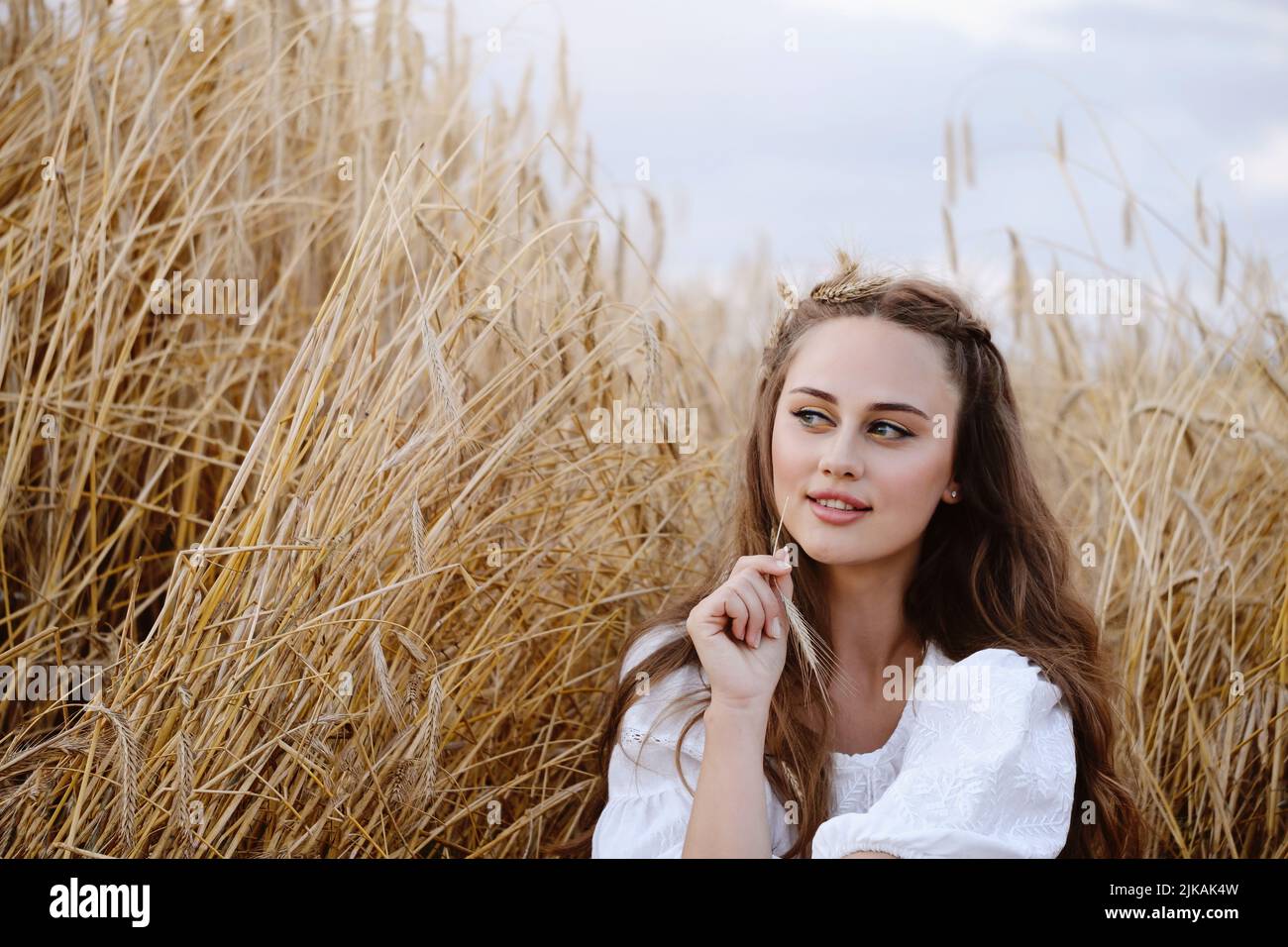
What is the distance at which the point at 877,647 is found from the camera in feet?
5.71

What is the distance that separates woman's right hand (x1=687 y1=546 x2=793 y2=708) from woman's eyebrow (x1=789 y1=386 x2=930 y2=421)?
9.2 inches

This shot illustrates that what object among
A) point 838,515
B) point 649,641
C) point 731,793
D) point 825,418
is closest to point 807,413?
point 825,418

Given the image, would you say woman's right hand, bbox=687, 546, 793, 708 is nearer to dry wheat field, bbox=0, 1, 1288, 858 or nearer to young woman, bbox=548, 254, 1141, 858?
young woman, bbox=548, 254, 1141, 858

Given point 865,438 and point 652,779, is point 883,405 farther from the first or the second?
point 652,779

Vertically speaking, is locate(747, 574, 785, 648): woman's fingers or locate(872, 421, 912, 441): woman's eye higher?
locate(872, 421, 912, 441): woman's eye

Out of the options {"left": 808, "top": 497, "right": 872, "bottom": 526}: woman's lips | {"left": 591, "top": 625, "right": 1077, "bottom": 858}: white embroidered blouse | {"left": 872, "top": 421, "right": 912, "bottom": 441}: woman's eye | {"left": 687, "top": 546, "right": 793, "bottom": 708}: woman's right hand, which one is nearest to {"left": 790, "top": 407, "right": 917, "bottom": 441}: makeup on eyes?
{"left": 872, "top": 421, "right": 912, "bottom": 441}: woman's eye

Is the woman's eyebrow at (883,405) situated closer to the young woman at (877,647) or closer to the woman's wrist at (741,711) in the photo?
the young woman at (877,647)

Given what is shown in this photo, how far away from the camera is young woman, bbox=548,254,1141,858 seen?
1.46 meters

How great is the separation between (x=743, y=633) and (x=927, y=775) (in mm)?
288

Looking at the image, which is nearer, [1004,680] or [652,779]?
[1004,680]

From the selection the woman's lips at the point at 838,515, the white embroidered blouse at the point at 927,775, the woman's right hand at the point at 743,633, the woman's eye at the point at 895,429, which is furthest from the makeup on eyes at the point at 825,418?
the white embroidered blouse at the point at 927,775

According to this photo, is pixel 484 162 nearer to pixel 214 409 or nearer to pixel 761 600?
pixel 214 409

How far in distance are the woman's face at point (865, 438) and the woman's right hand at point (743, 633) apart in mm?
104

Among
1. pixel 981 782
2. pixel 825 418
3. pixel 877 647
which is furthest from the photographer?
pixel 877 647
